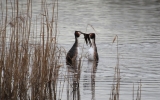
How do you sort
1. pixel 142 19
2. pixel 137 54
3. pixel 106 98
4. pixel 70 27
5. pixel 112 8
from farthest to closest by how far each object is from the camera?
1. pixel 112 8
2. pixel 142 19
3. pixel 70 27
4. pixel 137 54
5. pixel 106 98

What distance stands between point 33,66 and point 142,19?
15.4m

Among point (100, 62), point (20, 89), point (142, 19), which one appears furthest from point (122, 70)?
point (142, 19)

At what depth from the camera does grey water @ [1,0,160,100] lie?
1069 cm

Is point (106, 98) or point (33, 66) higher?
point (33, 66)

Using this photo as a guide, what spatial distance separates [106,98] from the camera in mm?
9828

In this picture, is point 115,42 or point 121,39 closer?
point 115,42

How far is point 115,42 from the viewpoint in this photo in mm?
16750

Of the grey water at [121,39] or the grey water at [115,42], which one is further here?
the grey water at [121,39]

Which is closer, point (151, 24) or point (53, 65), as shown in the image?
point (53, 65)

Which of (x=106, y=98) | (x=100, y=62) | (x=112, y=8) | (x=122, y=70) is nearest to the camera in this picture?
(x=106, y=98)

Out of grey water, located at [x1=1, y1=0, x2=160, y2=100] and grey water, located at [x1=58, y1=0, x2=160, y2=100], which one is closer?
grey water, located at [x1=1, y1=0, x2=160, y2=100]

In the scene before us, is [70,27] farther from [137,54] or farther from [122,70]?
[122,70]

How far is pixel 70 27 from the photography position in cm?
2036

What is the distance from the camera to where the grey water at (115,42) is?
35.1 feet
